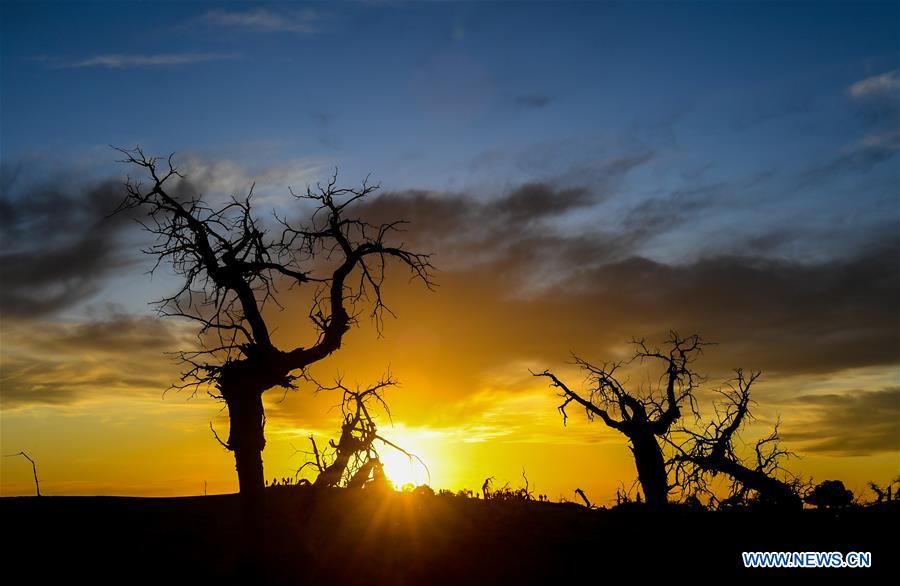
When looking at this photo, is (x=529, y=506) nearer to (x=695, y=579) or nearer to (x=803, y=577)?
(x=695, y=579)

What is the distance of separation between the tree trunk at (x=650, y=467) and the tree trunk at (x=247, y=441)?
13.4 meters

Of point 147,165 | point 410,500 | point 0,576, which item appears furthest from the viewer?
point 410,500

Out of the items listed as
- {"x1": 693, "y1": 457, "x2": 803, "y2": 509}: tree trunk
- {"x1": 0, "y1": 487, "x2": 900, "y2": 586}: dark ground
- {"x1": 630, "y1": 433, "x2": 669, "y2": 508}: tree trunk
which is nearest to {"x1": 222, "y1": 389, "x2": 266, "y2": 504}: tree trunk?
{"x1": 0, "y1": 487, "x2": 900, "y2": 586}: dark ground

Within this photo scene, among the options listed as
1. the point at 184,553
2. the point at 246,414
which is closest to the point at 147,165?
the point at 246,414

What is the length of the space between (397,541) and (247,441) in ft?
14.0

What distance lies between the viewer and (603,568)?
16.4 m

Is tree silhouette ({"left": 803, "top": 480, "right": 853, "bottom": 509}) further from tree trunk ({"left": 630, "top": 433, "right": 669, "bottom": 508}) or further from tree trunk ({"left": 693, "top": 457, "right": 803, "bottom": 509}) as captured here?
tree trunk ({"left": 630, "top": 433, "right": 669, "bottom": 508})

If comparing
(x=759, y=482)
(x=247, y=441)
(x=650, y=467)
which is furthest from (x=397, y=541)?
(x=759, y=482)

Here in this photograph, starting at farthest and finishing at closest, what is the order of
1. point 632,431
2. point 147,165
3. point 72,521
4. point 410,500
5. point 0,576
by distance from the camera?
point 632,431 → point 410,500 → point 72,521 → point 147,165 → point 0,576

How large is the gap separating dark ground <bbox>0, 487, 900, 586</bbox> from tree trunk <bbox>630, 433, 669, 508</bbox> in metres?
4.21

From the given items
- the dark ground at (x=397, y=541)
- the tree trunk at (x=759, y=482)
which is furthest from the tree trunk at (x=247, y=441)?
the tree trunk at (x=759, y=482)

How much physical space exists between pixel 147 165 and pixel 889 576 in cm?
1814

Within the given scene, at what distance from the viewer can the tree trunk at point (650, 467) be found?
963 inches

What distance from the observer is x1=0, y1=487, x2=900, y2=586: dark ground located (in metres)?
15.8
